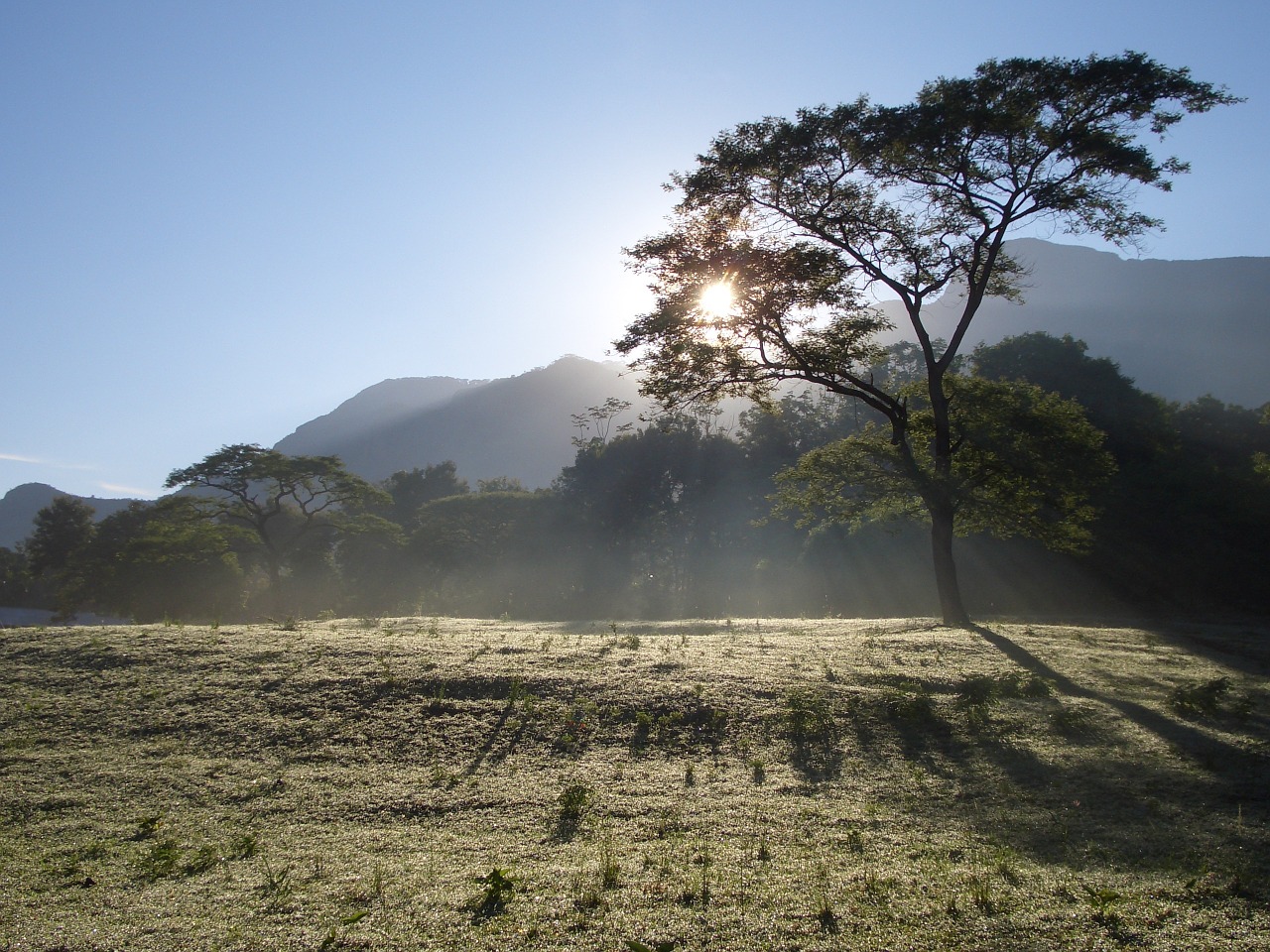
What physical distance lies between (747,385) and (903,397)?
14.0ft

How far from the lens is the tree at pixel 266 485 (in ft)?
132

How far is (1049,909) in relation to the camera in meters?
5.09

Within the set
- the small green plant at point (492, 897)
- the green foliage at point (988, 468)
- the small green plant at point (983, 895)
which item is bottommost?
the small green plant at point (983, 895)

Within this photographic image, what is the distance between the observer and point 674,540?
164 feet

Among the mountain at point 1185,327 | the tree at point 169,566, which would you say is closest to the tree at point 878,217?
the tree at point 169,566

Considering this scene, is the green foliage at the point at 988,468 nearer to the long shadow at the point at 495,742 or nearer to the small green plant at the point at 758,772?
the small green plant at the point at 758,772

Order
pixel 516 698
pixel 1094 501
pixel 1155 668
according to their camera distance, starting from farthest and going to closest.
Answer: pixel 1094 501 < pixel 1155 668 < pixel 516 698

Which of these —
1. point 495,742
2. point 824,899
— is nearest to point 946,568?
point 495,742

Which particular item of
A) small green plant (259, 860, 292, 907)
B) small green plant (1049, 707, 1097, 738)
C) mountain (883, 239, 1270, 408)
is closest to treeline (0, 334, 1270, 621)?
small green plant (1049, 707, 1097, 738)

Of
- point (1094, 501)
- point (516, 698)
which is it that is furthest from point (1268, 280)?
point (516, 698)

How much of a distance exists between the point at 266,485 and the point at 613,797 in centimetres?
4152

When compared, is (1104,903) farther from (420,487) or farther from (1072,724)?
(420,487)

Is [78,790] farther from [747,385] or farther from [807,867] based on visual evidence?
[747,385]

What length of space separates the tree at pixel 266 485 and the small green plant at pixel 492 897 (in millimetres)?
38096
